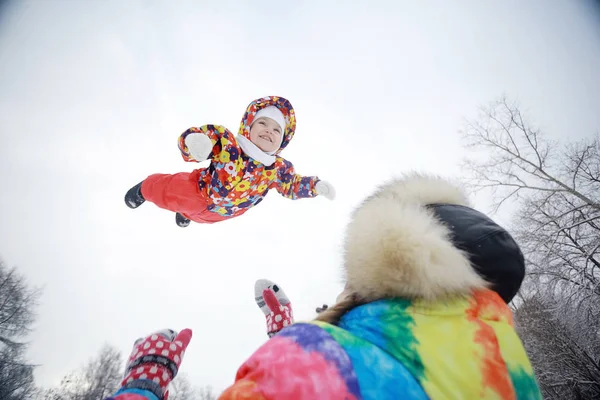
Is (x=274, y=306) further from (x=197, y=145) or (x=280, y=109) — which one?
(x=280, y=109)

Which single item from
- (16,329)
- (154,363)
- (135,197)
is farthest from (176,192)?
(16,329)

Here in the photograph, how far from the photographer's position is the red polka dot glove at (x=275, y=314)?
191 centimetres

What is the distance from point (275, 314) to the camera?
6.43 ft

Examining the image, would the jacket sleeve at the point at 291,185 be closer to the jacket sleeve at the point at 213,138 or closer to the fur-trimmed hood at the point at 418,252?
the jacket sleeve at the point at 213,138

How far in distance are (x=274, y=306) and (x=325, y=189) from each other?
5.41 feet

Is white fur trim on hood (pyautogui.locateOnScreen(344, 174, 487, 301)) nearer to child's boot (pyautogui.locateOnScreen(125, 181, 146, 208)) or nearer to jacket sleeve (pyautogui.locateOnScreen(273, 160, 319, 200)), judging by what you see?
jacket sleeve (pyautogui.locateOnScreen(273, 160, 319, 200))

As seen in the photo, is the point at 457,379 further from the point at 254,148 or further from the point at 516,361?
the point at 254,148

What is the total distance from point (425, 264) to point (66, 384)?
82.3 ft

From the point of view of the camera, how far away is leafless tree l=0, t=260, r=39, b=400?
12.3 metres

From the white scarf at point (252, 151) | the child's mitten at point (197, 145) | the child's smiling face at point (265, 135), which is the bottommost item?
the child's mitten at point (197, 145)

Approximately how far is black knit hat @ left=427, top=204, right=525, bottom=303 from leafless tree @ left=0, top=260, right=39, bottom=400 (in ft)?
65.4

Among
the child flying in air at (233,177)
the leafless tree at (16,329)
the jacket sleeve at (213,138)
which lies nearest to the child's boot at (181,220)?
the child flying in air at (233,177)

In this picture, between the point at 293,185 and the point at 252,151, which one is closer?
the point at 252,151

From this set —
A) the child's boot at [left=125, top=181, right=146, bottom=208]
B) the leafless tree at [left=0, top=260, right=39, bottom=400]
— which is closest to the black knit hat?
the child's boot at [left=125, top=181, right=146, bottom=208]
